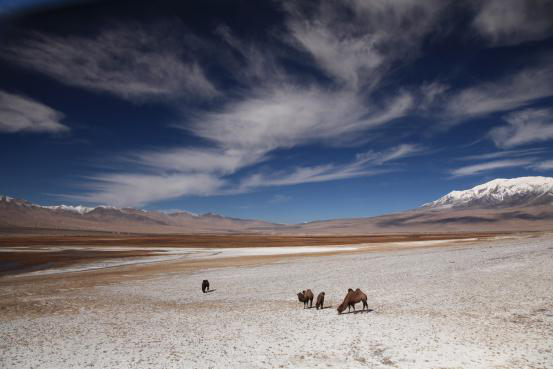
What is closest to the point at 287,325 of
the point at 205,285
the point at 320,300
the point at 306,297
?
the point at 320,300

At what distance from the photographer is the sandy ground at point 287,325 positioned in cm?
1027

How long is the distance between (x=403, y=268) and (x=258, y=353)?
72.2ft

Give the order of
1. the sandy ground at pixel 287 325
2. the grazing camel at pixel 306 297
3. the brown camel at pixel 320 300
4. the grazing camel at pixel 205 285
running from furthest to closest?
the grazing camel at pixel 205 285 → the grazing camel at pixel 306 297 → the brown camel at pixel 320 300 → the sandy ground at pixel 287 325

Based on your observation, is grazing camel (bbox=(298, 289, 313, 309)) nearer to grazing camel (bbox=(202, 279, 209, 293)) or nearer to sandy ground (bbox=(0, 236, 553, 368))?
sandy ground (bbox=(0, 236, 553, 368))

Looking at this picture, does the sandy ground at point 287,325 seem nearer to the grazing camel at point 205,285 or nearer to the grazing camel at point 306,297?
the grazing camel at point 306,297

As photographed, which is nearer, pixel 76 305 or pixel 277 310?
pixel 277 310

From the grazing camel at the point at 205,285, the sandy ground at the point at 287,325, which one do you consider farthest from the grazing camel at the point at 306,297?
the grazing camel at the point at 205,285

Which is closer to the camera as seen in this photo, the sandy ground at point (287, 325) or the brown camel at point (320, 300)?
the sandy ground at point (287, 325)

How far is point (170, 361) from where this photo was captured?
10.4m

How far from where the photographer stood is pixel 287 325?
13852 millimetres

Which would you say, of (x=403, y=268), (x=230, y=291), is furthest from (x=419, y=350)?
(x=403, y=268)

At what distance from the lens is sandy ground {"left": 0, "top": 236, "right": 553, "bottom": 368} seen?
404 inches

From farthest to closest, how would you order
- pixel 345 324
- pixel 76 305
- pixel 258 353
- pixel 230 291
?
pixel 230 291
pixel 76 305
pixel 345 324
pixel 258 353

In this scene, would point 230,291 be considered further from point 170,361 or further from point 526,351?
point 526,351
